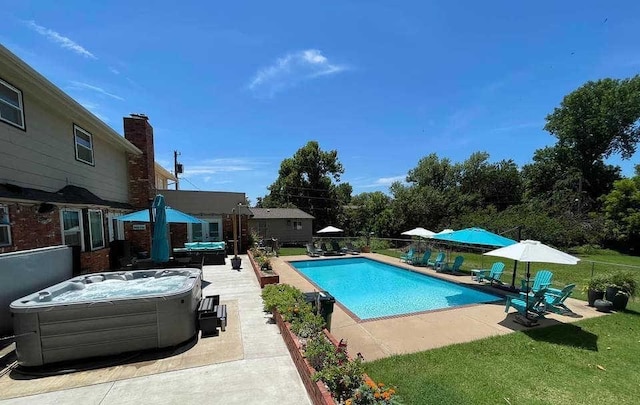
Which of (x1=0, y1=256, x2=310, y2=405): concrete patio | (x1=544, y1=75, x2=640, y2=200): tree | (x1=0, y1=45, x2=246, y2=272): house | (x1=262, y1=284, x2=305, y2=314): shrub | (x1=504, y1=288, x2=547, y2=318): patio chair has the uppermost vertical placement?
(x1=544, y1=75, x2=640, y2=200): tree

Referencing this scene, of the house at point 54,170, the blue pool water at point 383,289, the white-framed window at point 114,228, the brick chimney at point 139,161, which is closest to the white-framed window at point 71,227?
the house at point 54,170

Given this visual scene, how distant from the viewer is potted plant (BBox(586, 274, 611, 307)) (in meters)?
7.70

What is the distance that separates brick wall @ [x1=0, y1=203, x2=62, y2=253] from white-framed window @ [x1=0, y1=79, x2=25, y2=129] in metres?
1.93

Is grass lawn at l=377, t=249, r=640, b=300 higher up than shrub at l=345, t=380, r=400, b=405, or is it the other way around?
shrub at l=345, t=380, r=400, b=405

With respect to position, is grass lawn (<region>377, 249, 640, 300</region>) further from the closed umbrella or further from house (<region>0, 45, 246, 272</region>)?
house (<region>0, 45, 246, 272</region>)

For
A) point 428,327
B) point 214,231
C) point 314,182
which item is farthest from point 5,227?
point 314,182

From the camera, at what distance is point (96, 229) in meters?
9.81

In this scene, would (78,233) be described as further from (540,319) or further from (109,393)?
(540,319)

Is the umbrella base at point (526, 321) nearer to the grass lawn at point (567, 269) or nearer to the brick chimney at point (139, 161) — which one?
the grass lawn at point (567, 269)

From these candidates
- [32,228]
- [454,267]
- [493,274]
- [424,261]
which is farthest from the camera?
[424,261]

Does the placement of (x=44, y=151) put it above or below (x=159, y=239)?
above

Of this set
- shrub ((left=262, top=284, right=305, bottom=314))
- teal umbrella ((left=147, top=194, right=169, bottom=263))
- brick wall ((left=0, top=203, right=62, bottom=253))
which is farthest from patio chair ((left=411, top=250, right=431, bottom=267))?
brick wall ((left=0, top=203, right=62, bottom=253))

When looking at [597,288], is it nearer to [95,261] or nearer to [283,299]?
[283,299]

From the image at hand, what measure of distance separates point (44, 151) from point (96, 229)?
3.28 m
